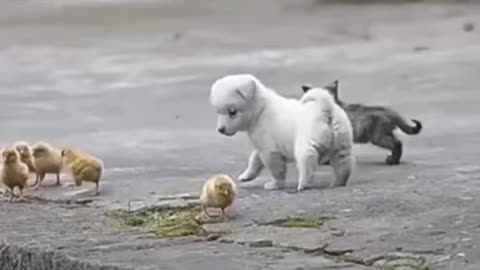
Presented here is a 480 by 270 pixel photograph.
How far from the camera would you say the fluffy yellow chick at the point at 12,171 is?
4.47m

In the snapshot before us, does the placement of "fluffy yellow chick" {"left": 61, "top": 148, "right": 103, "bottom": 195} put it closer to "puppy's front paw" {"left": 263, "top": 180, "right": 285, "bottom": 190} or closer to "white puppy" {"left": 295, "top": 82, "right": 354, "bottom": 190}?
"puppy's front paw" {"left": 263, "top": 180, "right": 285, "bottom": 190}

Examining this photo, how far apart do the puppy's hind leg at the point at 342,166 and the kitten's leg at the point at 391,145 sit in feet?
2.43

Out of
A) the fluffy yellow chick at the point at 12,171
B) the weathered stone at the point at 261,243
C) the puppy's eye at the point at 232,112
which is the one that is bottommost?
the weathered stone at the point at 261,243

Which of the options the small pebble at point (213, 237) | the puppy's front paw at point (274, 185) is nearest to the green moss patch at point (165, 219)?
the small pebble at point (213, 237)

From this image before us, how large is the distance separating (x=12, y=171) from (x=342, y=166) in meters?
1.10

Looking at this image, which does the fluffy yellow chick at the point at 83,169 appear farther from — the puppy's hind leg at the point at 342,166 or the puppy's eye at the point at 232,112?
the puppy's hind leg at the point at 342,166

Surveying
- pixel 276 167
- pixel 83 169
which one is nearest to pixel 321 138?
pixel 276 167

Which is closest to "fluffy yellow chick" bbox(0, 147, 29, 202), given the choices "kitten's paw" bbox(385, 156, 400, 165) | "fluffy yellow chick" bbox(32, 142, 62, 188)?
"fluffy yellow chick" bbox(32, 142, 62, 188)

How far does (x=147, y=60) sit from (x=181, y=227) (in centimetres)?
713

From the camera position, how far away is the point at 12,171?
4484mm

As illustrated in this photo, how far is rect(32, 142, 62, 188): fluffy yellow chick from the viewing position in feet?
15.7

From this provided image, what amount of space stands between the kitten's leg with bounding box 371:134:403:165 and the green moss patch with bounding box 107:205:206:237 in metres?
1.56

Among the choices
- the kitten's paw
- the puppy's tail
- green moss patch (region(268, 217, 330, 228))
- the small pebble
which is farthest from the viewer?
the puppy's tail

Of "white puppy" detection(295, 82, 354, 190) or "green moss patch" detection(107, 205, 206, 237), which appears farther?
"white puppy" detection(295, 82, 354, 190)
